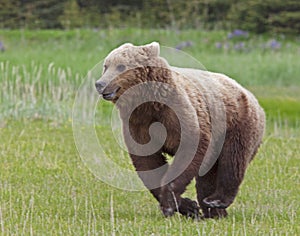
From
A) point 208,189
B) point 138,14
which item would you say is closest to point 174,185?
point 208,189

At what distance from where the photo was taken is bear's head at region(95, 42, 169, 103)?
6.35 m

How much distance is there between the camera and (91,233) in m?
6.11

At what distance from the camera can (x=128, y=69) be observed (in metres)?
6.42

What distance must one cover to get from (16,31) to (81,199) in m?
19.5

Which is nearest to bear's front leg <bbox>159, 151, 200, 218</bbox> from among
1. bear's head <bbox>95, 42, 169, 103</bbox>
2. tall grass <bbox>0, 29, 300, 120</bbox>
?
bear's head <bbox>95, 42, 169, 103</bbox>

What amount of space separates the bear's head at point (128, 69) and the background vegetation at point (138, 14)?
20.4 metres

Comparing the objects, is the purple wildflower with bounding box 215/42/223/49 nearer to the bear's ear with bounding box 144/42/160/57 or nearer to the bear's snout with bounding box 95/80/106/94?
the bear's ear with bounding box 144/42/160/57

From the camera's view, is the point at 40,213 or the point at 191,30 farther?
the point at 191,30

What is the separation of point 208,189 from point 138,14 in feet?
71.4

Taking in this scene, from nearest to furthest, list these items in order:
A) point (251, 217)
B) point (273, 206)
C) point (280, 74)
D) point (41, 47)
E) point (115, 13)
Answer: point (251, 217) < point (273, 206) < point (280, 74) < point (41, 47) < point (115, 13)

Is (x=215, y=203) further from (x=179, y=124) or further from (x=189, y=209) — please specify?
(x=179, y=124)

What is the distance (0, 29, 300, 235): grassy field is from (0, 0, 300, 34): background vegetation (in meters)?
4.90

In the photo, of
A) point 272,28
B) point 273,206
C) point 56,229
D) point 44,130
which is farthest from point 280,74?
point 56,229

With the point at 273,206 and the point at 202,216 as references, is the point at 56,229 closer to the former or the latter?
the point at 202,216
